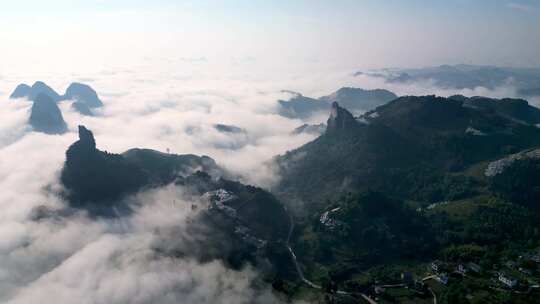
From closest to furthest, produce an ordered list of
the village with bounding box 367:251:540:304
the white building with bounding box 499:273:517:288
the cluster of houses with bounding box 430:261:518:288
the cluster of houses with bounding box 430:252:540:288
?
1. the white building with bounding box 499:273:517:288
2. the village with bounding box 367:251:540:304
3. the cluster of houses with bounding box 430:261:518:288
4. the cluster of houses with bounding box 430:252:540:288

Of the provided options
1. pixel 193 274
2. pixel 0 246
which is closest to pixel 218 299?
pixel 193 274

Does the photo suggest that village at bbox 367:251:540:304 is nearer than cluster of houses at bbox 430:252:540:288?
Yes

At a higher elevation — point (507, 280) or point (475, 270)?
point (507, 280)

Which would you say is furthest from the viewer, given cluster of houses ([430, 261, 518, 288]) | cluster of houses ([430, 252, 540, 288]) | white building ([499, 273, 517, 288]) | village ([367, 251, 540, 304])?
cluster of houses ([430, 252, 540, 288])

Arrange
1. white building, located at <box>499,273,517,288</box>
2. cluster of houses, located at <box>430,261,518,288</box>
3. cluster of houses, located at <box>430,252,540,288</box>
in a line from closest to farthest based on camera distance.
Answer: white building, located at <box>499,273,517,288</box>
cluster of houses, located at <box>430,261,518,288</box>
cluster of houses, located at <box>430,252,540,288</box>

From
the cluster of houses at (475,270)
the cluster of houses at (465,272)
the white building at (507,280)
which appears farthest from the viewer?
the cluster of houses at (475,270)

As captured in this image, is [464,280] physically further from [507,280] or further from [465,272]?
[507,280]

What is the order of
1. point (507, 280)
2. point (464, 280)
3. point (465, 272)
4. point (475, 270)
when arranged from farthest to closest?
point (475, 270), point (465, 272), point (464, 280), point (507, 280)

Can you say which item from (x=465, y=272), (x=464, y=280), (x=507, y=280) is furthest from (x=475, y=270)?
(x=507, y=280)

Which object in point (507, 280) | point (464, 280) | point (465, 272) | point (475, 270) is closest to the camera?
point (507, 280)

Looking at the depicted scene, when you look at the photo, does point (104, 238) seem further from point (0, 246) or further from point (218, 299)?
point (218, 299)

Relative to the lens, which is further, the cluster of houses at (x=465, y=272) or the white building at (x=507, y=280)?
the cluster of houses at (x=465, y=272)

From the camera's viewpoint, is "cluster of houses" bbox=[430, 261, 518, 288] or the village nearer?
the village
